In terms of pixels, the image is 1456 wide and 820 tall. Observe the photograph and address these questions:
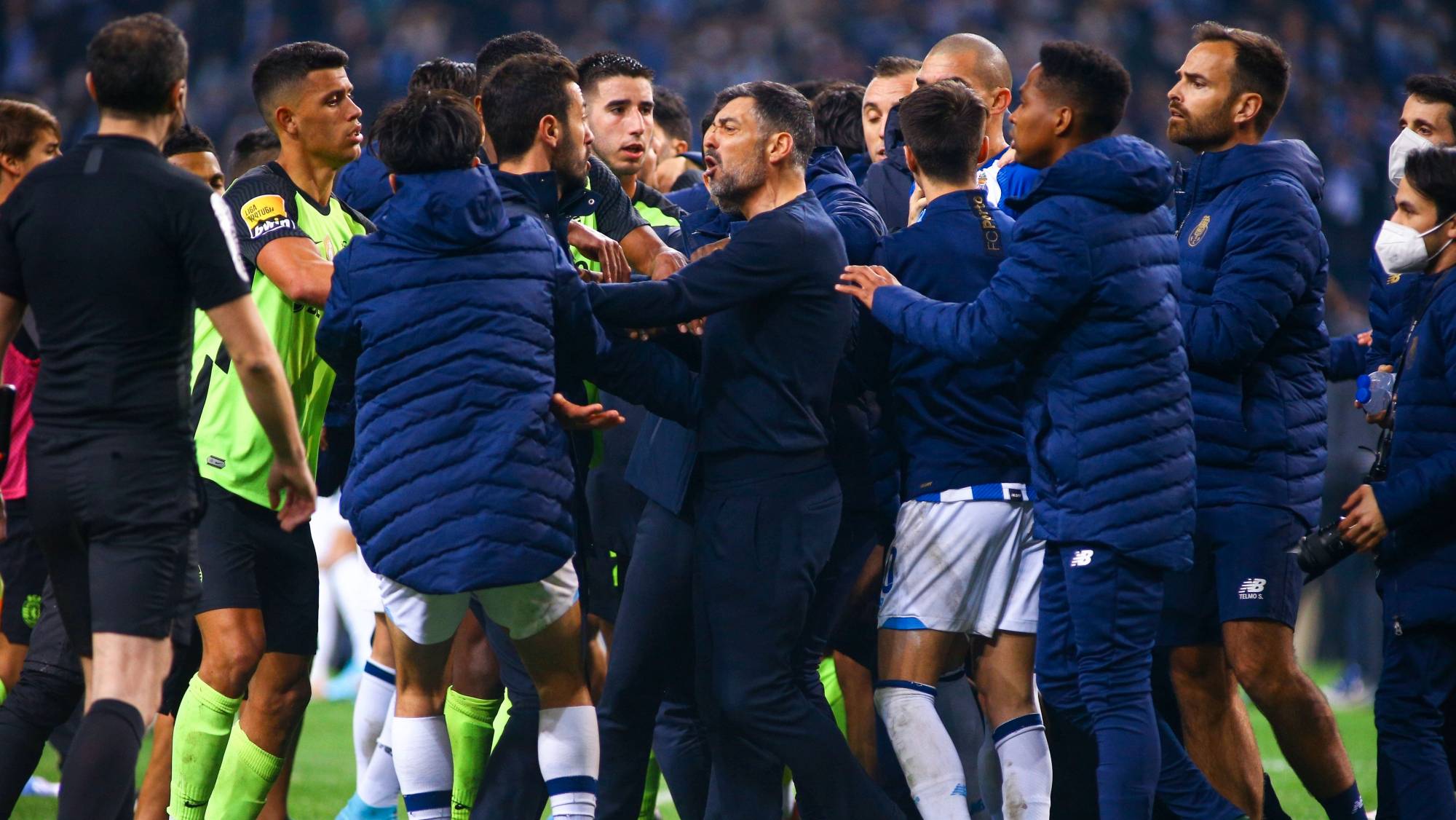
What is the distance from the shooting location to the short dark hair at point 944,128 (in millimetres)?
4328

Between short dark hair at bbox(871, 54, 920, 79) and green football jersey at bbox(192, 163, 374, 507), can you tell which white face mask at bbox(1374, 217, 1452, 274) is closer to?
short dark hair at bbox(871, 54, 920, 79)

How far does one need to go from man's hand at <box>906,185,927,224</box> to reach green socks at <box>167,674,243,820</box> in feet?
7.86

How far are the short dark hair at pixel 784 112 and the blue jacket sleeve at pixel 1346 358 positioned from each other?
2536 mm

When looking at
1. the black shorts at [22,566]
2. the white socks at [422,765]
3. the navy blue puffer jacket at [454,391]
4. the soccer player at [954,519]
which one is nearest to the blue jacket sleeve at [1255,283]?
the soccer player at [954,519]

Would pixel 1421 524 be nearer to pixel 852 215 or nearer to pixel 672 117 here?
pixel 852 215

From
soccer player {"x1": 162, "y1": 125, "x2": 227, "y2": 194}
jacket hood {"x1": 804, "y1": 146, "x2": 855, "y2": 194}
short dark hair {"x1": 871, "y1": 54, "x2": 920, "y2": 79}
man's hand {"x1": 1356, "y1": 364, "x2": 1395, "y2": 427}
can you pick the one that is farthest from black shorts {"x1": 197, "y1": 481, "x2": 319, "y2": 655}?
man's hand {"x1": 1356, "y1": 364, "x2": 1395, "y2": 427}

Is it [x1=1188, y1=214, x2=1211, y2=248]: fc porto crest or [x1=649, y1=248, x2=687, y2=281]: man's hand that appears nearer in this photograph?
[x1=649, y1=248, x2=687, y2=281]: man's hand

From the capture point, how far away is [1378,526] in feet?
14.4

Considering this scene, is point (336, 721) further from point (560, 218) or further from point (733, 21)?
point (733, 21)

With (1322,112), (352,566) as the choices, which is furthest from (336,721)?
(1322,112)

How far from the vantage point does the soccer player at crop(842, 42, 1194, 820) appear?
13.1ft

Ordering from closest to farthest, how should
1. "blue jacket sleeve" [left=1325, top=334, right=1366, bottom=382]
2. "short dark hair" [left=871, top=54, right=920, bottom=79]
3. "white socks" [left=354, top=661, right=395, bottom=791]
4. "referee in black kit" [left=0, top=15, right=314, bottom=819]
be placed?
"referee in black kit" [left=0, top=15, right=314, bottom=819]
"white socks" [left=354, top=661, right=395, bottom=791]
"blue jacket sleeve" [left=1325, top=334, right=1366, bottom=382]
"short dark hair" [left=871, top=54, right=920, bottom=79]

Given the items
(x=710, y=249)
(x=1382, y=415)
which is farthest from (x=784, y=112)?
(x=1382, y=415)

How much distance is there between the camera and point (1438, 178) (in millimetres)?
4570
